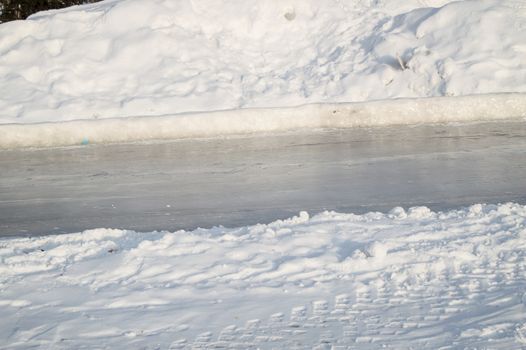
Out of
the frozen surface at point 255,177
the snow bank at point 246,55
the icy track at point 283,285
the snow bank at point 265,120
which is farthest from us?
the snow bank at point 246,55

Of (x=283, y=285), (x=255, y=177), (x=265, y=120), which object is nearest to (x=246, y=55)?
(x=265, y=120)

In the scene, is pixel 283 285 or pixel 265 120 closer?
pixel 283 285

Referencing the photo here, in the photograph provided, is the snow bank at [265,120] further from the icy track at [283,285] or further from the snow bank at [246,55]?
the icy track at [283,285]

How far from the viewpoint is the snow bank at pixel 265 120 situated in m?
12.1

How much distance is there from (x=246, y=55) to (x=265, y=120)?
136 inches

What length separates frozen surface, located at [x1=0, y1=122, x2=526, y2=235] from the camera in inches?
261

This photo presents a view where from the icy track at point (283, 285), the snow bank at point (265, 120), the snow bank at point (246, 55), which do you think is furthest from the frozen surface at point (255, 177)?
the snow bank at point (246, 55)

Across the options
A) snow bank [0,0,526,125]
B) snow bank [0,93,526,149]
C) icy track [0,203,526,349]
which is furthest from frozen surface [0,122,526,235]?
snow bank [0,0,526,125]

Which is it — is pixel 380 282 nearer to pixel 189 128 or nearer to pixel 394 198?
pixel 394 198

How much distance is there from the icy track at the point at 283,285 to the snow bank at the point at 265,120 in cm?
651

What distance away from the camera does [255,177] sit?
821 centimetres

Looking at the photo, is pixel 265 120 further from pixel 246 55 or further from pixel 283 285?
pixel 283 285

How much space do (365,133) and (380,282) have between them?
7.36 meters

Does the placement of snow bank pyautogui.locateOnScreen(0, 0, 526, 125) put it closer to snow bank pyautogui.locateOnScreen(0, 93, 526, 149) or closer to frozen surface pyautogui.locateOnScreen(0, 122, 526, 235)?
snow bank pyautogui.locateOnScreen(0, 93, 526, 149)
